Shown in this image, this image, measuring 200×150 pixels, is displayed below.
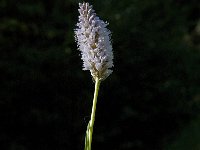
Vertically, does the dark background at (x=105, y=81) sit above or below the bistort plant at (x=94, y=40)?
above

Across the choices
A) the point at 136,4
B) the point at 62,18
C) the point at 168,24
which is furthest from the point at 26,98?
the point at 168,24

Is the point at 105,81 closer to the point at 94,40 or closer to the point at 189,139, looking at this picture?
the point at 189,139

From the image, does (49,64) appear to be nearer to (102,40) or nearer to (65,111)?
(65,111)

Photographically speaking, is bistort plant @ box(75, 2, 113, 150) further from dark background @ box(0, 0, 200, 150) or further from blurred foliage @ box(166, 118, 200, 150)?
blurred foliage @ box(166, 118, 200, 150)

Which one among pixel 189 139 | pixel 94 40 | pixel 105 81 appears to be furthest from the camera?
pixel 189 139

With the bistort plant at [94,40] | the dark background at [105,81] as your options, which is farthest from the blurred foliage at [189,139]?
the bistort plant at [94,40]

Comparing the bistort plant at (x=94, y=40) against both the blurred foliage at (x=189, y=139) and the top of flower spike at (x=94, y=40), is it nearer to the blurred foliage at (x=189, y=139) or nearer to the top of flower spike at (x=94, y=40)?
the top of flower spike at (x=94, y=40)

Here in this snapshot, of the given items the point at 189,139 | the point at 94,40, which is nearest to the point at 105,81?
the point at 189,139

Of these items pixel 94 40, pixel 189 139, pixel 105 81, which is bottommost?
pixel 94 40

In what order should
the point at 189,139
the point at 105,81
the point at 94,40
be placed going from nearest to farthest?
the point at 94,40 → the point at 105,81 → the point at 189,139
